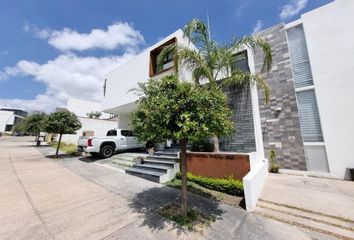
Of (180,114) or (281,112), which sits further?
(281,112)

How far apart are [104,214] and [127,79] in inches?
419

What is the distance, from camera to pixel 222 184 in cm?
583

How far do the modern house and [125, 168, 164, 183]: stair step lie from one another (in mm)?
4030

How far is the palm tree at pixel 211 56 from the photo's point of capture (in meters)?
7.13

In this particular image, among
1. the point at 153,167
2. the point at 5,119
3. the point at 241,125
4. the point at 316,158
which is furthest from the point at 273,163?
the point at 5,119

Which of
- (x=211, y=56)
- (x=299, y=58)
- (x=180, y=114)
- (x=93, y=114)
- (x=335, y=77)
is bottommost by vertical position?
(x=180, y=114)

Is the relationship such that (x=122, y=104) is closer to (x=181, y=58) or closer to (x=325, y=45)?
(x=181, y=58)

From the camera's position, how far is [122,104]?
1266 cm

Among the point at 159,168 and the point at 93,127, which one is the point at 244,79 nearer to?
the point at 159,168

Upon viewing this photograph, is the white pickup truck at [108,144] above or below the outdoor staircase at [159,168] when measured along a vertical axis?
above

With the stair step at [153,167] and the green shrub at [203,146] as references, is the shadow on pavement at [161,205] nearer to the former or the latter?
the stair step at [153,167]

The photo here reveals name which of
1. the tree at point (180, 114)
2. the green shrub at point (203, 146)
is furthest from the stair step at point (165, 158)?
the tree at point (180, 114)

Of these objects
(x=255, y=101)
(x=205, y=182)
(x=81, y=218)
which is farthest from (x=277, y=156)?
(x=81, y=218)

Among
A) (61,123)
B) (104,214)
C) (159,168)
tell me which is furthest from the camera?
(61,123)
